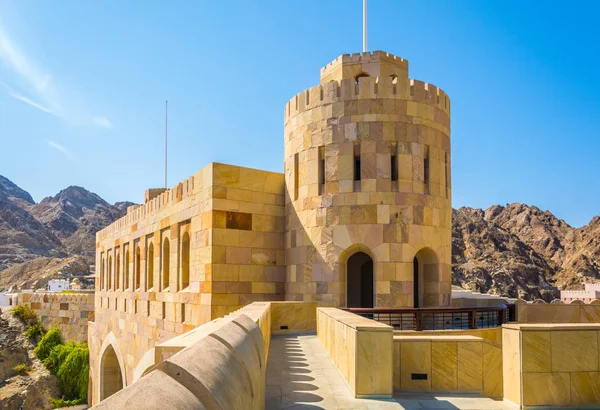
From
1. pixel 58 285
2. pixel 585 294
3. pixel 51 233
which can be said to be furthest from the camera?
pixel 51 233

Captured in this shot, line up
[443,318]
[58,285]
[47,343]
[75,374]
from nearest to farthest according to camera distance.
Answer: [443,318]
[75,374]
[47,343]
[58,285]

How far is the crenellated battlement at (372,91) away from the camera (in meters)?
16.5

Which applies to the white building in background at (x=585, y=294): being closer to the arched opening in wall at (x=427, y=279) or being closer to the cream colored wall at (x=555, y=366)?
the arched opening in wall at (x=427, y=279)

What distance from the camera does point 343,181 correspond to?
1630 cm

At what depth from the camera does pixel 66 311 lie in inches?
1464

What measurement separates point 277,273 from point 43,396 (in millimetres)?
23292

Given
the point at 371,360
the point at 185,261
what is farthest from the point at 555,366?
the point at 185,261

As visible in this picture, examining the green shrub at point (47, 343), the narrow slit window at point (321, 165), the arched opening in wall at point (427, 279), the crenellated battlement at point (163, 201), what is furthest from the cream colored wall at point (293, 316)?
the green shrub at point (47, 343)

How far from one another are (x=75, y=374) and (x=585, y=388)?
33.8 metres

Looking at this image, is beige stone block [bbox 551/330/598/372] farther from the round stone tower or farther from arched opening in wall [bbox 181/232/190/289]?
arched opening in wall [bbox 181/232/190/289]

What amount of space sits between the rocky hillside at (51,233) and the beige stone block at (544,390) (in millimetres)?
69894

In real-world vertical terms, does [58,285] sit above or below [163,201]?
below

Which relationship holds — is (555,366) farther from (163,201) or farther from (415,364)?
(163,201)

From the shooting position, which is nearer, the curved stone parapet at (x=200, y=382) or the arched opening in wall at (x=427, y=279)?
the curved stone parapet at (x=200, y=382)
